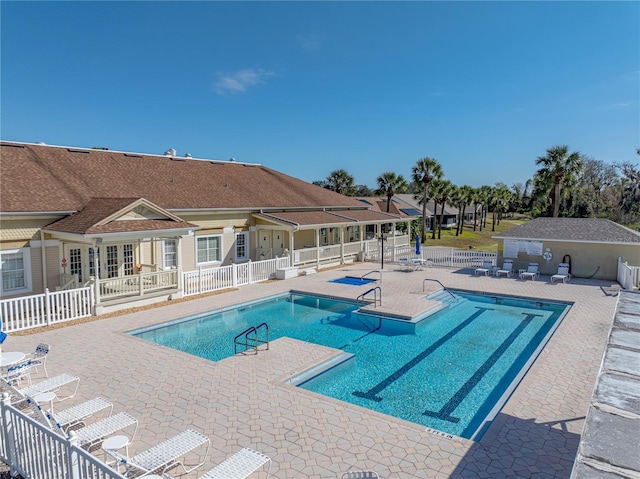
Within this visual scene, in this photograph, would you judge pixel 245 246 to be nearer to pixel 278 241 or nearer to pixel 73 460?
pixel 278 241

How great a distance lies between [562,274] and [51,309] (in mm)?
23561

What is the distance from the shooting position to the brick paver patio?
655 centimetres

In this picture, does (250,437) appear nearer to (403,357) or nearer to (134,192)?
(403,357)

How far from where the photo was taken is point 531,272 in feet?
76.4

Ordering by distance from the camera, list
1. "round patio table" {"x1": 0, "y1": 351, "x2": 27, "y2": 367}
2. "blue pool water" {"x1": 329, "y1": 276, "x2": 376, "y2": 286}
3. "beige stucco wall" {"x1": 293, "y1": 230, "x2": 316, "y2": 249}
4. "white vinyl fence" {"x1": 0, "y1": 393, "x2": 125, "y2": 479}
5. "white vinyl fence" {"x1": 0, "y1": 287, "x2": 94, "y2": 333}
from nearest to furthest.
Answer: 1. "white vinyl fence" {"x1": 0, "y1": 393, "x2": 125, "y2": 479}
2. "round patio table" {"x1": 0, "y1": 351, "x2": 27, "y2": 367}
3. "white vinyl fence" {"x1": 0, "y1": 287, "x2": 94, "y2": 333}
4. "blue pool water" {"x1": 329, "y1": 276, "x2": 376, "y2": 286}
5. "beige stucco wall" {"x1": 293, "y1": 230, "x2": 316, "y2": 249}

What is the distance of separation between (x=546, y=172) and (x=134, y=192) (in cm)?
3434

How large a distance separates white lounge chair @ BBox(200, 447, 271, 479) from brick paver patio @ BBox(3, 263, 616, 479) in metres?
0.56

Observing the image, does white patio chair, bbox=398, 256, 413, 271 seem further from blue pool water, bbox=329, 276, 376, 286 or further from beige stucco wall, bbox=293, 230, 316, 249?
beige stucco wall, bbox=293, 230, 316, 249

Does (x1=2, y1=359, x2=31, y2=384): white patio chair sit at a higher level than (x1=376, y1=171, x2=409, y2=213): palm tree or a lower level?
lower

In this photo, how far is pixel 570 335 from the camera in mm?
13164

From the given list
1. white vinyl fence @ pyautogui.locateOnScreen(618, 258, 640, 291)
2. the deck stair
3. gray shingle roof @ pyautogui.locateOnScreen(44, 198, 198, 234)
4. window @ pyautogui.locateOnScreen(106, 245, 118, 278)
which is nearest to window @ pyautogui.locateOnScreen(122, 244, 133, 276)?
window @ pyautogui.locateOnScreen(106, 245, 118, 278)

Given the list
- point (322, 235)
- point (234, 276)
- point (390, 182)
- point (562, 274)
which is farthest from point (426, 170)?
point (234, 276)

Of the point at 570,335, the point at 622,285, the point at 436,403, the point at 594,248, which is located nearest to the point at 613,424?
the point at 436,403

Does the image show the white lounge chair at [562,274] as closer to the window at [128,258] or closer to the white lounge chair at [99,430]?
the window at [128,258]
